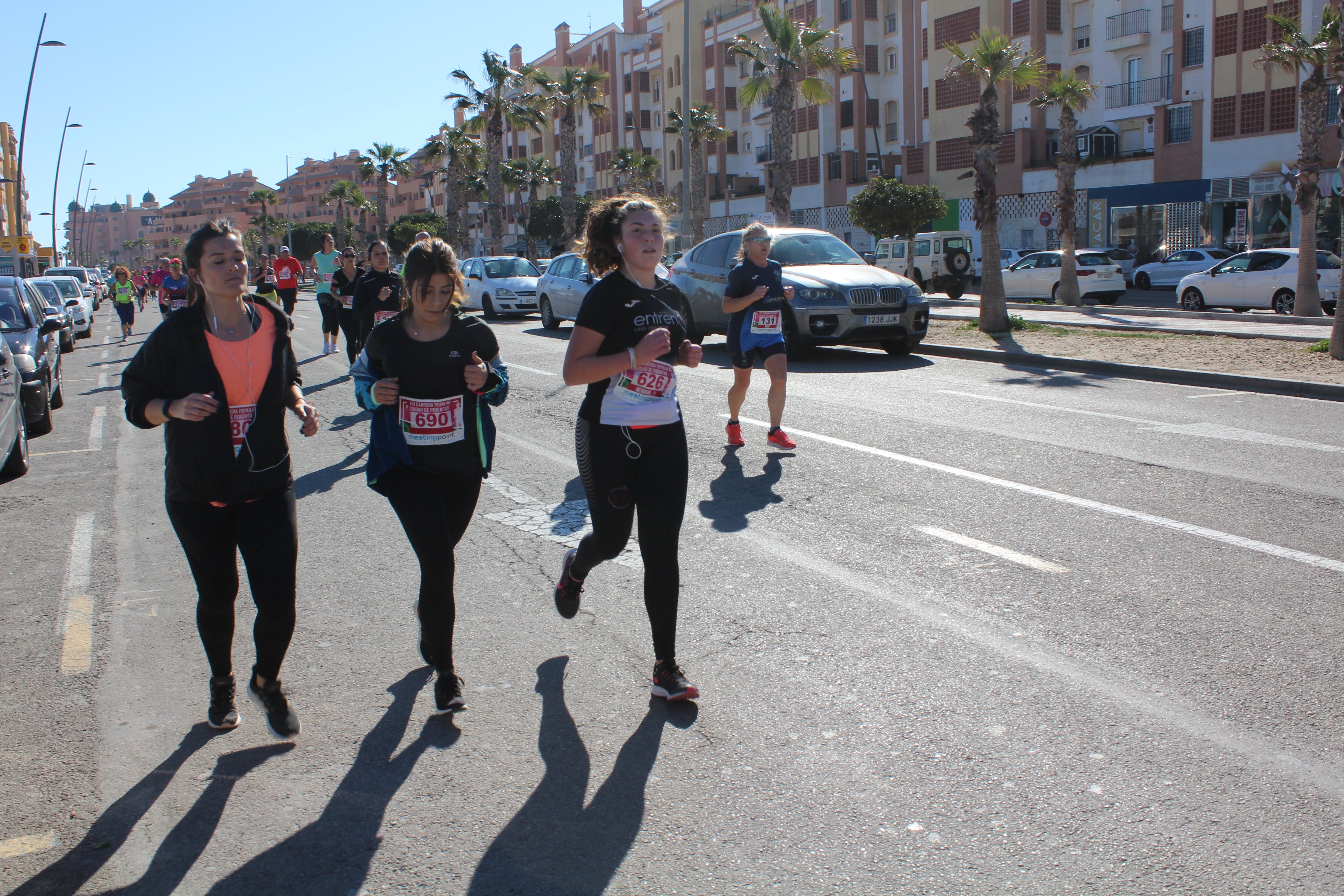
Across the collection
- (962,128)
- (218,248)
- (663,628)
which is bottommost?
(663,628)

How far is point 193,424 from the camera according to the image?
3.47 m

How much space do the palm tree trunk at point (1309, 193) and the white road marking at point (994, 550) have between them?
16740 mm

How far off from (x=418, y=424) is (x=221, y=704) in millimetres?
1164

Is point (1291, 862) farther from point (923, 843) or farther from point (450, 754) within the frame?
point (450, 754)

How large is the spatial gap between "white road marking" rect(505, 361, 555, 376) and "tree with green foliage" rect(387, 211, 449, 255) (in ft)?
212

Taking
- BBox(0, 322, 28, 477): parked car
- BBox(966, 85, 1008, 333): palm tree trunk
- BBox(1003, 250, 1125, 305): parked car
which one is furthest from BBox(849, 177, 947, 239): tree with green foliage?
BBox(0, 322, 28, 477): parked car

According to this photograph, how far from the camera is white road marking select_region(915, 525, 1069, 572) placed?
5344mm

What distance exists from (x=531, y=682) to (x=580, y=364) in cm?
121

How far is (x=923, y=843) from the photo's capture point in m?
2.95

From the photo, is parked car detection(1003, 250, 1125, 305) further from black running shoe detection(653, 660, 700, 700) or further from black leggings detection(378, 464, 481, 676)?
black leggings detection(378, 464, 481, 676)

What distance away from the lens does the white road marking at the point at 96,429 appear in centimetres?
1026

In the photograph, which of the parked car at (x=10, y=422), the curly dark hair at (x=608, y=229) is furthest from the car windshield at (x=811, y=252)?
the curly dark hair at (x=608, y=229)

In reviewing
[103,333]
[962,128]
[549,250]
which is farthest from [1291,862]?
[549,250]

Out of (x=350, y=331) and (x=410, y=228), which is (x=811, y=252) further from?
(x=410, y=228)
